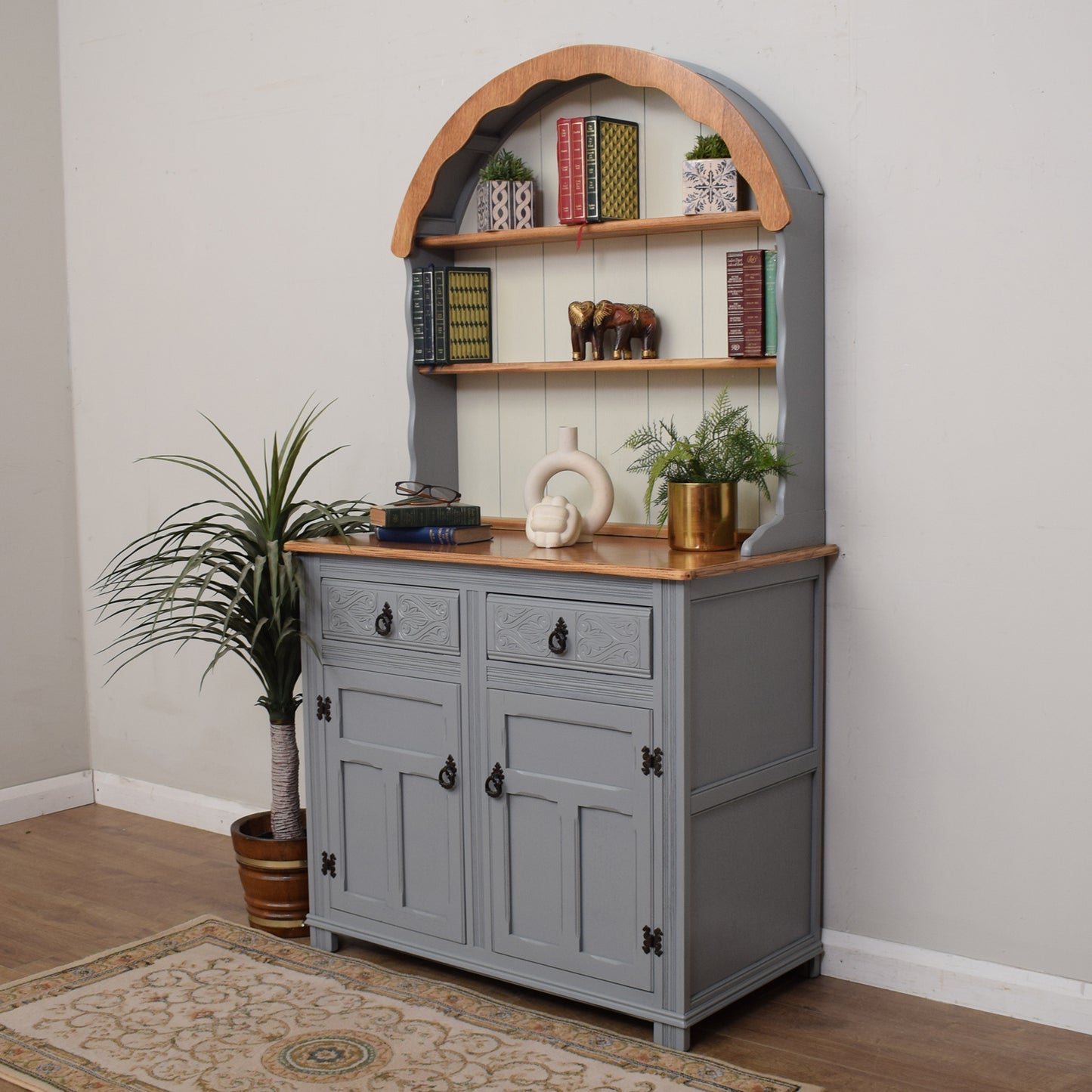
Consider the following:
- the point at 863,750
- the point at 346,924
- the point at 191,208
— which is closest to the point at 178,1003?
the point at 346,924

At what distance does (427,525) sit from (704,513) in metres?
0.69

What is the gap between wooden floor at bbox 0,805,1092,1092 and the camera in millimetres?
2760

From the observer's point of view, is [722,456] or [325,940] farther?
[325,940]

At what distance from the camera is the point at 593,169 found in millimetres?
3199

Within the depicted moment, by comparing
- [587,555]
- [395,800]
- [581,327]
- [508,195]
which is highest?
[508,195]

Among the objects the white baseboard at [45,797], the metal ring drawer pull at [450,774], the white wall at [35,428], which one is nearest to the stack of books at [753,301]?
the metal ring drawer pull at [450,774]

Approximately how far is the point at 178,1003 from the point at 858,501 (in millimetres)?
1961

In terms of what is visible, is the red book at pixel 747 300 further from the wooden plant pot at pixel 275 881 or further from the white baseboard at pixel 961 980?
the wooden plant pot at pixel 275 881

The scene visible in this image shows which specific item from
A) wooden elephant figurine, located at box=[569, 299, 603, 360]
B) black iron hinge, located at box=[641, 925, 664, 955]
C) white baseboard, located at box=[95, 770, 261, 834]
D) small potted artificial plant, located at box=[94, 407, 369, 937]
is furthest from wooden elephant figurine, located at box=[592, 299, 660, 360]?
white baseboard, located at box=[95, 770, 261, 834]

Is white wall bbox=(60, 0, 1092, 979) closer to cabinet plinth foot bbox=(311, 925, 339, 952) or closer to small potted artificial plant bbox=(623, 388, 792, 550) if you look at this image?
small potted artificial plant bbox=(623, 388, 792, 550)

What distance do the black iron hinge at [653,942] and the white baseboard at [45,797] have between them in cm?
268

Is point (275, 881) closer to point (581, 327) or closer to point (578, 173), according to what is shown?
point (581, 327)

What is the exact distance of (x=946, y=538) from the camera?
3014mm

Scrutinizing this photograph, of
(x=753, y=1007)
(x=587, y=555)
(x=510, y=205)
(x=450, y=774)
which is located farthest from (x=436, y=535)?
(x=753, y=1007)
